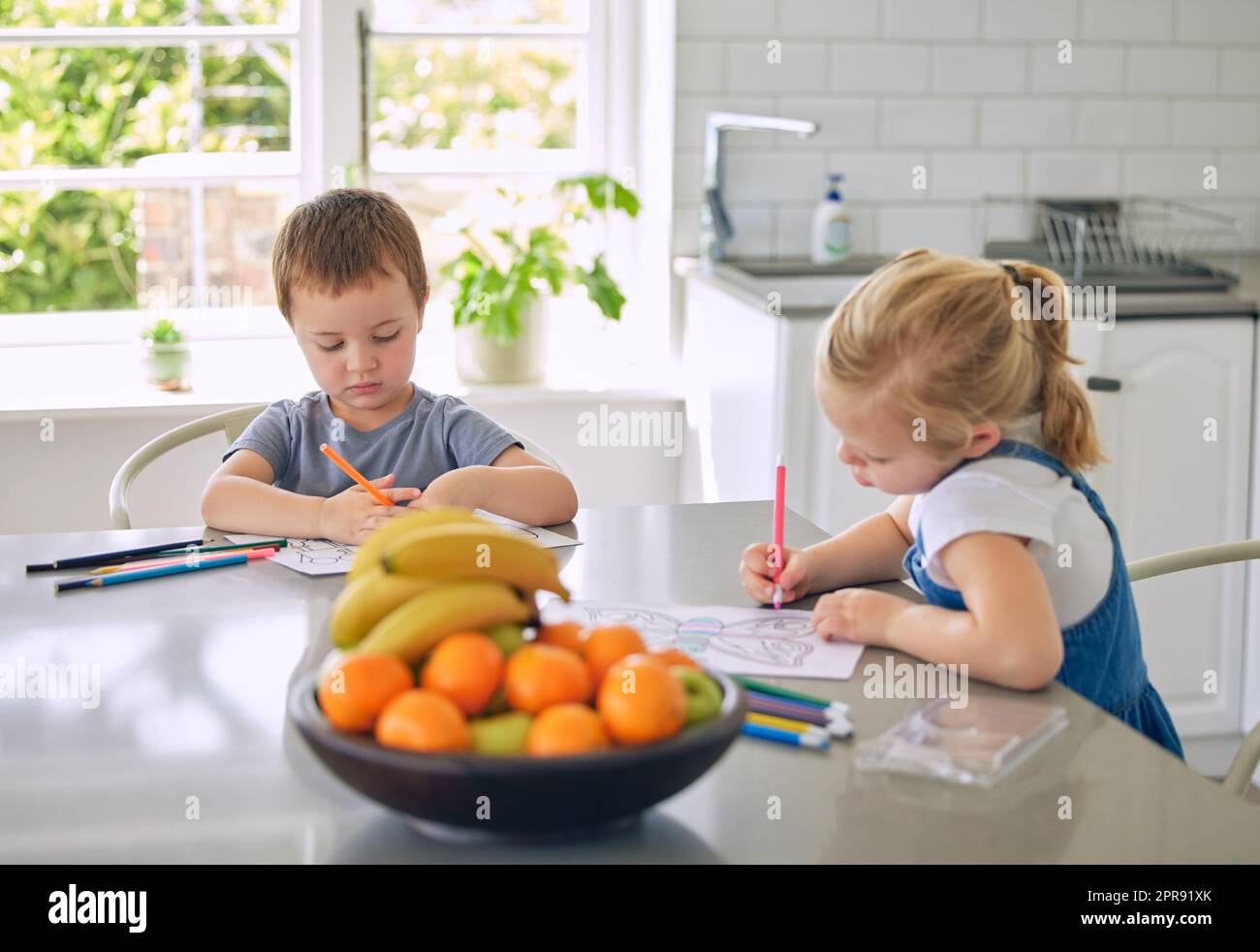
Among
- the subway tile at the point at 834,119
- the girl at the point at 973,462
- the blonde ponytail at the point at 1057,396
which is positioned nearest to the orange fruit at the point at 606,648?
the girl at the point at 973,462

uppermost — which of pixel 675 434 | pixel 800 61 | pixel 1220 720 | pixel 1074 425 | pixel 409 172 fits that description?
pixel 800 61

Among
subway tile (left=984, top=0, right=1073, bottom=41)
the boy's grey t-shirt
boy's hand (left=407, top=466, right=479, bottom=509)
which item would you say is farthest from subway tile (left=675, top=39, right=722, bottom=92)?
boy's hand (left=407, top=466, right=479, bottom=509)

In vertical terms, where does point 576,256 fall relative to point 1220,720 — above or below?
above

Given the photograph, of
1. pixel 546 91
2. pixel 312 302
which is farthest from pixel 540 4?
pixel 312 302

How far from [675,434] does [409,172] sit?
83cm

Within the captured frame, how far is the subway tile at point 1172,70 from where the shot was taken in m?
3.28

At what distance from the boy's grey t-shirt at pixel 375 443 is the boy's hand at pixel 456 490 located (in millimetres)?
133

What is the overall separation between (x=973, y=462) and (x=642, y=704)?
0.60 m

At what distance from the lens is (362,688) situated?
798mm

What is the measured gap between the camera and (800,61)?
3.12 meters

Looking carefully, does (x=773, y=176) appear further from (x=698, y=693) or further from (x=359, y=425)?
(x=698, y=693)

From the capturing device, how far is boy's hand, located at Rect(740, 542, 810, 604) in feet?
4.32

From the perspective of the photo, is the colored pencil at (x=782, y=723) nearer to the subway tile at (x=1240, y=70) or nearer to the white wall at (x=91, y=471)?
the white wall at (x=91, y=471)

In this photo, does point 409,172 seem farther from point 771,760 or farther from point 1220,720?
point 771,760
